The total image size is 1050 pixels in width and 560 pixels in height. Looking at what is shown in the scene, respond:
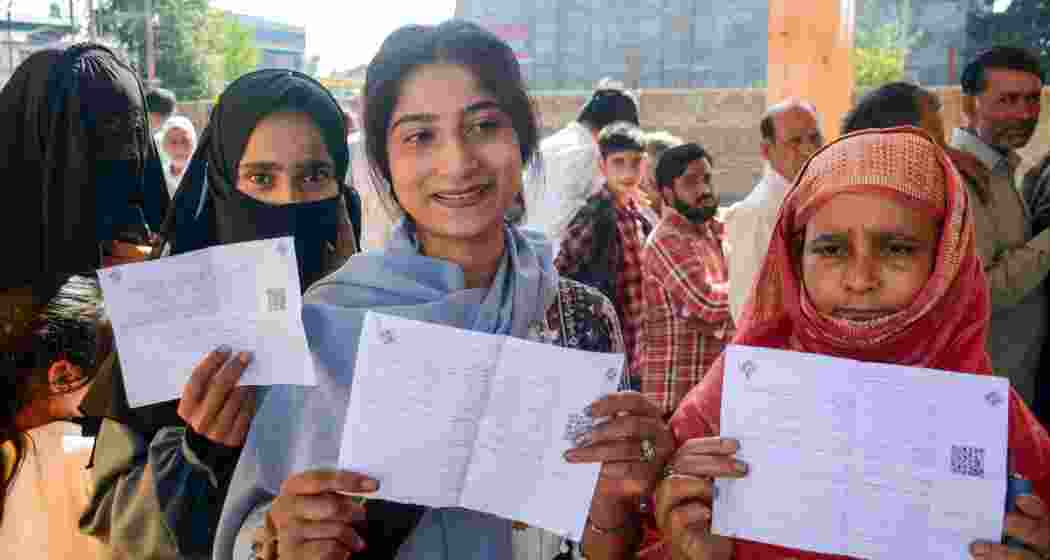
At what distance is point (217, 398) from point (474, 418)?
448 mm

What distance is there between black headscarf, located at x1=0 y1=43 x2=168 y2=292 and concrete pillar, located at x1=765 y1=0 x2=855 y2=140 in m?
3.75

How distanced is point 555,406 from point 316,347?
481 millimetres

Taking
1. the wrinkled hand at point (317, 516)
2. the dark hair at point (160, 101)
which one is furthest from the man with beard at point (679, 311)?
the dark hair at point (160, 101)

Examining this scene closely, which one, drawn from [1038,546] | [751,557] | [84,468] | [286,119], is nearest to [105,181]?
[286,119]

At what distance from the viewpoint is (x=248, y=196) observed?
217cm

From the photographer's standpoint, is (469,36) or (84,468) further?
(84,468)

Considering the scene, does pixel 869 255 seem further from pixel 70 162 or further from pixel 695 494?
pixel 70 162

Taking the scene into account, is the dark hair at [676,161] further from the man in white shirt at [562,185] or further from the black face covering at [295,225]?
the black face covering at [295,225]

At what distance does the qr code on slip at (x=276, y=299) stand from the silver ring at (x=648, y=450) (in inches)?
23.7

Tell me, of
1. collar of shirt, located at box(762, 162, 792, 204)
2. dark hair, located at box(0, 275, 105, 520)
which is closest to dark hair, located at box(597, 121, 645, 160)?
collar of shirt, located at box(762, 162, 792, 204)

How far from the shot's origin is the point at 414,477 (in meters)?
1.43

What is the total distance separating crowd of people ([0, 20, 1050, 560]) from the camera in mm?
1592

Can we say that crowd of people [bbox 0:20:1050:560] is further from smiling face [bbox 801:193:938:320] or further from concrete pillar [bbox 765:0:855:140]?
concrete pillar [bbox 765:0:855:140]

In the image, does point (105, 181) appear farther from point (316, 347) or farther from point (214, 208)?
point (316, 347)
